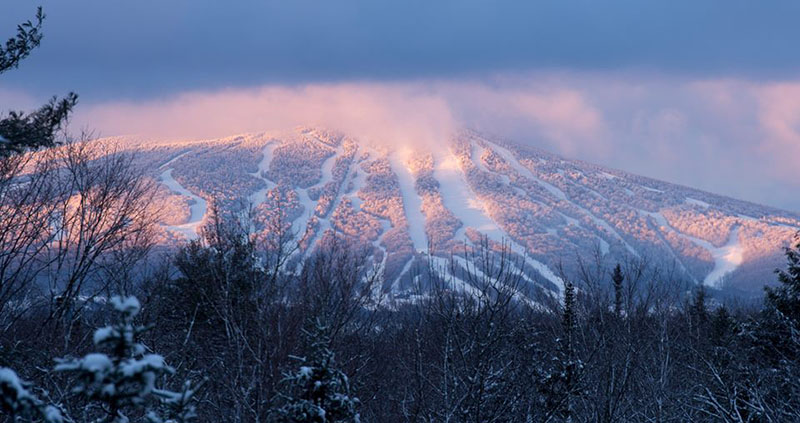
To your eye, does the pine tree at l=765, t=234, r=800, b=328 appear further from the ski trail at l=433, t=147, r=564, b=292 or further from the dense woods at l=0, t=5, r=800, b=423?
the ski trail at l=433, t=147, r=564, b=292

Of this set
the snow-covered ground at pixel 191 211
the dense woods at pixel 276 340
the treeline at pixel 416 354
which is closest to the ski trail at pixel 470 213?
the snow-covered ground at pixel 191 211

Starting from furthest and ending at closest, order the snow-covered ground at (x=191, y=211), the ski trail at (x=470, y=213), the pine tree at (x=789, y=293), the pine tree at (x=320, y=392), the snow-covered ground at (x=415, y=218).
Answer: the snow-covered ground at (x=415, y=218)
the ski trail at (x=470, y=213)
the snow-covered ground at (x=191, y=211)
the pine tree at (x=789, y=293)
the pine tree at (x=320, y=392)

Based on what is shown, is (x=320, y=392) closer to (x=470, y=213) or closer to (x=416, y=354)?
(x=416, y=354)

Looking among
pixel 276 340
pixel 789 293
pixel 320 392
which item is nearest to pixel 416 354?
pixel 276 340

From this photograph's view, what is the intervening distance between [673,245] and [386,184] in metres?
76.8

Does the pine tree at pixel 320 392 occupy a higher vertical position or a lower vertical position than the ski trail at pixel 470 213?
higher

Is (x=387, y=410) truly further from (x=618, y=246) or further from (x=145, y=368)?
(x=618, y=246)

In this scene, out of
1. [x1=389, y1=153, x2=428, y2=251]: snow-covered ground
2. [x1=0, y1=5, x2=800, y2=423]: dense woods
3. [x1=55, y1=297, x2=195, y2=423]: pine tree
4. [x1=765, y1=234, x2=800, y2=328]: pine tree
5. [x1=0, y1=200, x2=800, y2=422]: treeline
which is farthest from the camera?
[x1=389, y1=153, x2=428, y2=251]: snow-covered ground

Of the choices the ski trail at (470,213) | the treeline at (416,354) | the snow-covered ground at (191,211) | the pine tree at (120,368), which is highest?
the pine tree at (120,368)

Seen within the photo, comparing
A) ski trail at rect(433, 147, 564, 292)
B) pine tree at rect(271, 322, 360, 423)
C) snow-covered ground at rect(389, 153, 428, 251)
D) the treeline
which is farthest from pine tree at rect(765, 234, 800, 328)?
snow-covered ground at rect(389, 153, 428, 251)

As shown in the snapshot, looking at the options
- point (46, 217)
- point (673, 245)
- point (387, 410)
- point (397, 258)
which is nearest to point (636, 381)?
point (387, 410)

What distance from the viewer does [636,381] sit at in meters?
16.2

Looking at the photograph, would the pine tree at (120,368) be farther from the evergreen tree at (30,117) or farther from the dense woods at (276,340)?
the evergreen tree at (30,117)

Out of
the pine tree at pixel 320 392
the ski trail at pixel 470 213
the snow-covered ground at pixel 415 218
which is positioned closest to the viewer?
the pine tree at pixel 320 392
